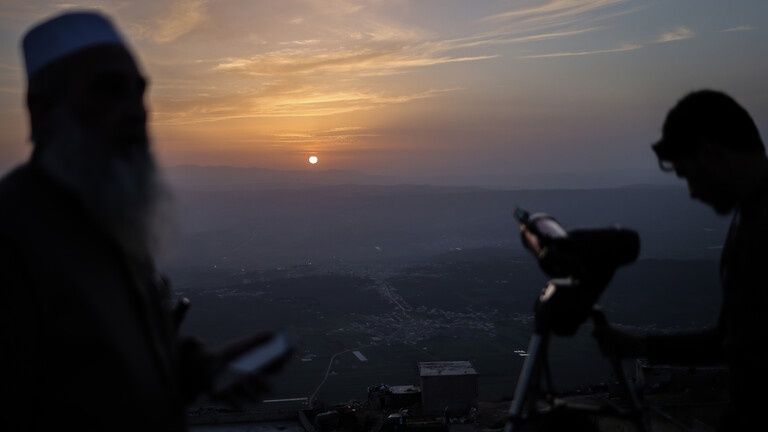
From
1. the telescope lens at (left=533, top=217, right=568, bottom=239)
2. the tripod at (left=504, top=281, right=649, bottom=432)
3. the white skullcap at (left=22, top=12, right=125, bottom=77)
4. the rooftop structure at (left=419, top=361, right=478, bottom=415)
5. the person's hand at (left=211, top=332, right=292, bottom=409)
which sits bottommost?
the rooftop structure at (left=419, top=361, right=478, bottom=415)

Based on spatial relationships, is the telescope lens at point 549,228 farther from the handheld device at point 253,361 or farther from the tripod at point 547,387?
the handheld device at point 253,361

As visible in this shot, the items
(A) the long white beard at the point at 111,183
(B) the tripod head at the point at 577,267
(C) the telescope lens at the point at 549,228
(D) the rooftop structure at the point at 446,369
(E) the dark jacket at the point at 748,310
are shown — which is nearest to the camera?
(A) the long white beard at the point at 111,183

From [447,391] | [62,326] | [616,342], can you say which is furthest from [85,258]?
[447,391]

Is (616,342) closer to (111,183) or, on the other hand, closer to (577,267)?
(577,267)

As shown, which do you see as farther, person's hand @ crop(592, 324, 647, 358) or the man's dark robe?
person's hand @ crop(592, 324, 647, 358)

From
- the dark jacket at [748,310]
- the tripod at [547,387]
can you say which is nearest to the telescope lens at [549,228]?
the tripod at [547,387]

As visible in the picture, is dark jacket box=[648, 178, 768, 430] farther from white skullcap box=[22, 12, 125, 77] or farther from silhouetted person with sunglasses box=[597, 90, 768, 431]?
white skullcap box=[22, 12, 125, 77]

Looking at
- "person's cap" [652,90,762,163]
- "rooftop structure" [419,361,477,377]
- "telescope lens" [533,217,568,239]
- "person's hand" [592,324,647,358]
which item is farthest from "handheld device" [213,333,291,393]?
"rooftop structure" [419,361,477,377]

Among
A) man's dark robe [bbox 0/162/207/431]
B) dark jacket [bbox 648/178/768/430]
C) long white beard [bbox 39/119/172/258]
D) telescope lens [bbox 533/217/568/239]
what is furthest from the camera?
telescope lens [bbox 533/217/568/239]
